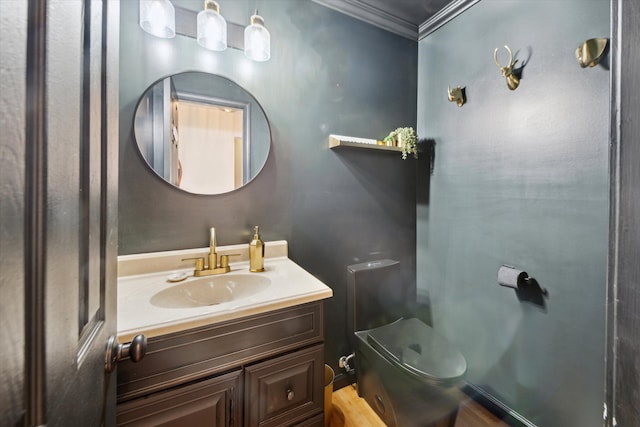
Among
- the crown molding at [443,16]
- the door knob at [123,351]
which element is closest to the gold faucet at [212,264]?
the door knob at [123,351]

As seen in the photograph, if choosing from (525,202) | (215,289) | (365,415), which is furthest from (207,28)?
(365,415)

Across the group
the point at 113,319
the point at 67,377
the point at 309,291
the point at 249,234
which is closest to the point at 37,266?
the point at 67,377

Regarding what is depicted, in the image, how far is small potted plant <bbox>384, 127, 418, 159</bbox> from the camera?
5.42ft

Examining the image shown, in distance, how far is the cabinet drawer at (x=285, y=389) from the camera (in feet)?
2.78

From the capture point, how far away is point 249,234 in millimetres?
1342

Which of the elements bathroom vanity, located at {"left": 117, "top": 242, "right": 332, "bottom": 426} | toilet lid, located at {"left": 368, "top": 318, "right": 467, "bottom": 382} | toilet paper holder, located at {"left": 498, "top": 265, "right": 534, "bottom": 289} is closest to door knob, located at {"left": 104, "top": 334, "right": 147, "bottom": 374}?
bathroom vanity, located at {"left": 117, "top": 242, "right": 332, "bottom": 426}

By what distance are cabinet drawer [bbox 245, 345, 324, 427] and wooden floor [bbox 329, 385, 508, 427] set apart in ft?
1.88

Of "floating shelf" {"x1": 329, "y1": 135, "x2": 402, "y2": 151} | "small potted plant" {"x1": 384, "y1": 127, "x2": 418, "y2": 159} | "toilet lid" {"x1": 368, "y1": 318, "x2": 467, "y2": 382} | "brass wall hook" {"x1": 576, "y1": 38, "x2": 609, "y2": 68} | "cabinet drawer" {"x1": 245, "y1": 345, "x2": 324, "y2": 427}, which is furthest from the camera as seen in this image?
"small potted plant" {"x1": 384, "y1": 127, "x2": 418, "y2": 159}

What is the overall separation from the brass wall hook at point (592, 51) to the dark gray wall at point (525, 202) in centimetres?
6

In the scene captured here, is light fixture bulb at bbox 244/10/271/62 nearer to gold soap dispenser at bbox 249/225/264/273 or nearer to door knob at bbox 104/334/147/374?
gold soap dispenser at bbox 249/225/264/273

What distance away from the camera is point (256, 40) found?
1.23 m

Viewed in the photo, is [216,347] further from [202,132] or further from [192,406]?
[202,132]

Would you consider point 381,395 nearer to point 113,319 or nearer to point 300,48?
point 113,319

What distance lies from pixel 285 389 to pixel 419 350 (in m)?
0.71
